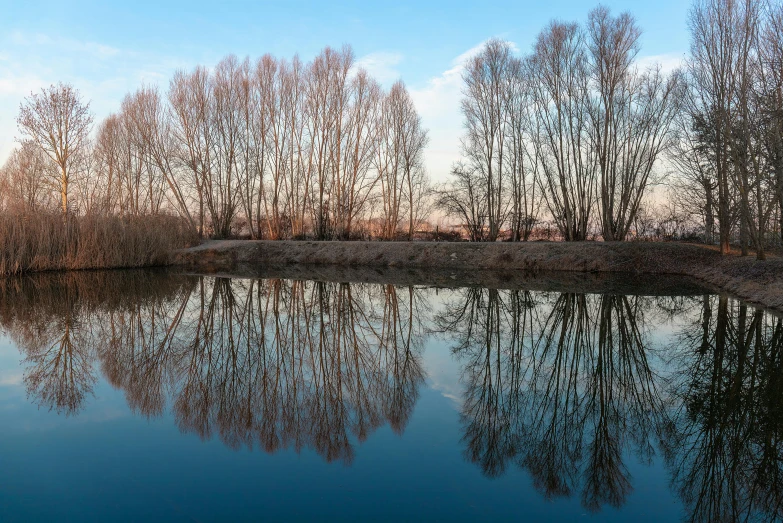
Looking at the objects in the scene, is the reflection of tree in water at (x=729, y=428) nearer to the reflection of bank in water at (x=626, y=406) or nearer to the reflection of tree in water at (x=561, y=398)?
the reflection of bank in water at (x=626, y=406)

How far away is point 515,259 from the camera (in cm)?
Result: 2353

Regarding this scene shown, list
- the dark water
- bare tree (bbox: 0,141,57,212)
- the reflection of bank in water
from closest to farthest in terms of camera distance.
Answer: the dark water
the reflection of bank in water
bare tree (bbox: 0,141,57,212)

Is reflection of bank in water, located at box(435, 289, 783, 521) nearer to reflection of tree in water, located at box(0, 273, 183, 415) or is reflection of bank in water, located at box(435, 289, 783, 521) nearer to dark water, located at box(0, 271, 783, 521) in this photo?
dark water, located at box(0, 271, 783, 521)

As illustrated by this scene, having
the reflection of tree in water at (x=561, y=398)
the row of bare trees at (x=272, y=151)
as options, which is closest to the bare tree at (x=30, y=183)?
the row of bare trees at (x=272, y=151)

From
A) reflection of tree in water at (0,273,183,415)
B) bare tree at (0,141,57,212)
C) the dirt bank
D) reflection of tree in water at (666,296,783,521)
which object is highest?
bare tree at (0,141,57,212)

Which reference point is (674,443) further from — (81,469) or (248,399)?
(81,469)

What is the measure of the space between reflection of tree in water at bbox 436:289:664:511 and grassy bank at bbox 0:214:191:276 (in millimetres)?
18035

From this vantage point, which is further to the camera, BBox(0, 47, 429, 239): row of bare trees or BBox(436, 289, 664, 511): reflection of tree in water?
BBox(0, 47, 429, 239): row of bare trees

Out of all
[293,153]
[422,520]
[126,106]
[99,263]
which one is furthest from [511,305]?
[126,106]

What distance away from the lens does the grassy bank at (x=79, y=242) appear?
751 inches

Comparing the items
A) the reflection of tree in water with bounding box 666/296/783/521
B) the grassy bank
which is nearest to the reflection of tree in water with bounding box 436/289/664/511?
the reflection of tree in water with bounding box 666/296/783/521

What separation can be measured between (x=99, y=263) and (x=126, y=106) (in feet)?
54.1

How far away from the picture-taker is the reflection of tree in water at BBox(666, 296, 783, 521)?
360 centimetres

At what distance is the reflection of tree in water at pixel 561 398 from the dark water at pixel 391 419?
0.09ft
